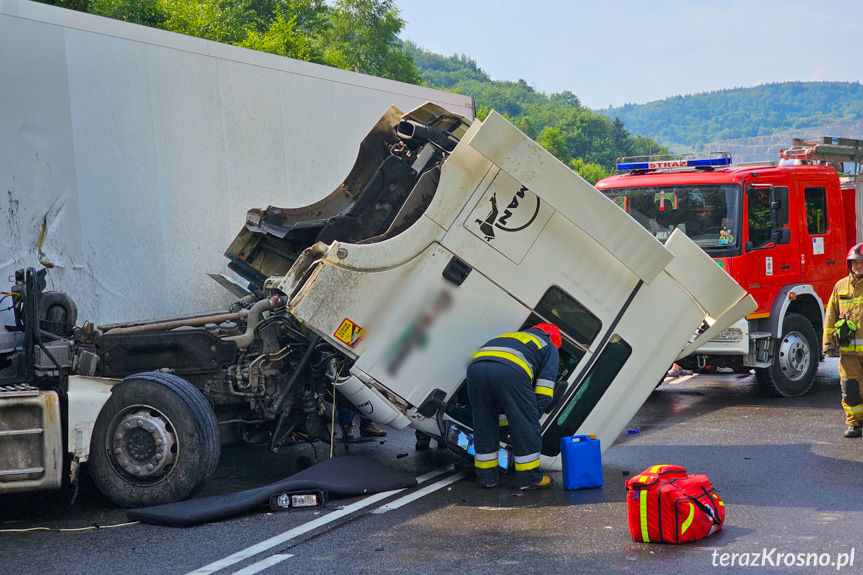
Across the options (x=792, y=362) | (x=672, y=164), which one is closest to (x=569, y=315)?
(x=792, y=362)

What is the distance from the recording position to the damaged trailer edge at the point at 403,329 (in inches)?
217

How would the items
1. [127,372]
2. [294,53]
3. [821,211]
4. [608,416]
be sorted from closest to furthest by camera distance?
[127,372]
[608,416]
[821,211]
[294,53]

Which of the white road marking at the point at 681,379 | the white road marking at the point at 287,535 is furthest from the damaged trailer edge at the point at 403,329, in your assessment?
the white road marking at the point at 681,379

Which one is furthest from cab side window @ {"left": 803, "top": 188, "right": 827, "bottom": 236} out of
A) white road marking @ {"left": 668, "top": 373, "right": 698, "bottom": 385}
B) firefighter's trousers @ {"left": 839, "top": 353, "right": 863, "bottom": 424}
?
white road marking @ {"left": 668, "top": 373, "right": 698, "bottom": 385}

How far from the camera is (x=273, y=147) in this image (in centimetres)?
826

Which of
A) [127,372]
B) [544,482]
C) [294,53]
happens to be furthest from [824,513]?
[294,53]

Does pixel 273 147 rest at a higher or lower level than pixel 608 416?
higher

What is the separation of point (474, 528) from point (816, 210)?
6.60 meters

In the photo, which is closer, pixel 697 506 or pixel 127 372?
pixel 697 506

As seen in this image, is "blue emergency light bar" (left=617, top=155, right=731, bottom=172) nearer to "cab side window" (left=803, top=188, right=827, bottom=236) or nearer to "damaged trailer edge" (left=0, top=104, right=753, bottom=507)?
"cab side window" (left=803, top=188, right=827, bottom=236)

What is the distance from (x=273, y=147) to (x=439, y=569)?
492 centimetres

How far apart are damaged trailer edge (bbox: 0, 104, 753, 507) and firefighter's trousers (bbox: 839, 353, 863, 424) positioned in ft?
5.70

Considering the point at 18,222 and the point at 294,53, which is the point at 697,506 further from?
the point at 294,53

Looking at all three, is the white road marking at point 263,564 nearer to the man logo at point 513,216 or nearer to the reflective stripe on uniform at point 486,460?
the reflective stripe on uniform at point 486,460
